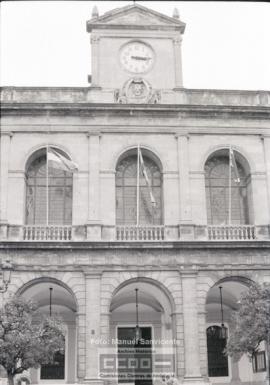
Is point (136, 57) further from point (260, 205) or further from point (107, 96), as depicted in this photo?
point (260, 205)

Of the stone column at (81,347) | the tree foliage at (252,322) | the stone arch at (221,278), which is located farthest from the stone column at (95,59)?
the tree foliage at (252,322)

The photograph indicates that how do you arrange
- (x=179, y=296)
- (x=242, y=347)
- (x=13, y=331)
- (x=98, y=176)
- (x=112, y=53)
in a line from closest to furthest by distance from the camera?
1. (x=13, y=331)
2. (x=242, y=347)
3. (x=179, y=296)
4. (x=98, y=176)
5. (x=112, y=53)

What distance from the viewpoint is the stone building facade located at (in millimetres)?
22719

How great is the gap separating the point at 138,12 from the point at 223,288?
13.8m

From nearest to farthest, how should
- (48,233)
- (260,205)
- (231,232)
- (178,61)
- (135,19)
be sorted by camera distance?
1. (48,233)
2. (231,232)
3. (260,205)
4. (178,61)
5. (135,19)

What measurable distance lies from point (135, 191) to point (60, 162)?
12.6 ft

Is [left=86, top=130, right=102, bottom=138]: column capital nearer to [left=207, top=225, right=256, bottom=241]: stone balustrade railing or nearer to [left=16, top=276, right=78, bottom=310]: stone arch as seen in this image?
[left=207, top=225, right=256, bottom=241]: stone balustrade railing

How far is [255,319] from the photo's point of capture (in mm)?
19203

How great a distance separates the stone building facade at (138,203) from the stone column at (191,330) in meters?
0.04

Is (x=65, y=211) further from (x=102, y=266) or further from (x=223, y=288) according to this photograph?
(x=223, y=288)

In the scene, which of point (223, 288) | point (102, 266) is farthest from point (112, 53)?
point (223, 288)

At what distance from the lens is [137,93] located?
2573cm

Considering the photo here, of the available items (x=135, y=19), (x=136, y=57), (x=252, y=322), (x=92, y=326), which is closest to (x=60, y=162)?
(x=136, y=57)

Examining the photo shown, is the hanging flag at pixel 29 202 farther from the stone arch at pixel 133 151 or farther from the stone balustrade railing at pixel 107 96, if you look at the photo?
the stone balustrade railing at pixel 107 96
